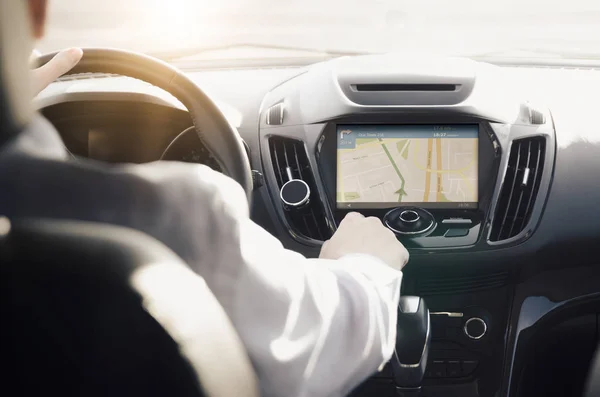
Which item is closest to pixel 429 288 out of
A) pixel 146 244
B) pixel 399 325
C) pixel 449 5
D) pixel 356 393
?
pixel 399 325

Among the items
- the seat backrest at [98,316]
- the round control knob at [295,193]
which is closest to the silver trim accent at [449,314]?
the round control knob at [295,193]

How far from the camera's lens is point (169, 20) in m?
4.93

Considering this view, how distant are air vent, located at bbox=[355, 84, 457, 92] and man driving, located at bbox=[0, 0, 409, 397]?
1.13 metres

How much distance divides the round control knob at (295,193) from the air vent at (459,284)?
462mm

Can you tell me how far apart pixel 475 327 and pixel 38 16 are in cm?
194

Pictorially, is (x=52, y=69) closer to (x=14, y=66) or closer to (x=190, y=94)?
(x=190, y=94)

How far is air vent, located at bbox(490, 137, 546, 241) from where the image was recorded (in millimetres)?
2625

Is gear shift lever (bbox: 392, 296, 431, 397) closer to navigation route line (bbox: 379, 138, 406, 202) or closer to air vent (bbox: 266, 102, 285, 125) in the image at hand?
navigation route line (bbox: 379, 138, 406, 202)

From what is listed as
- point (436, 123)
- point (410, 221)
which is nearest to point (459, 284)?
point (410, 221)

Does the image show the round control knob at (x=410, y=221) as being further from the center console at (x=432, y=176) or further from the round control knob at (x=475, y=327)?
the round control knob at (x=475, y=327)

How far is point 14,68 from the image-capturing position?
1.03 meters

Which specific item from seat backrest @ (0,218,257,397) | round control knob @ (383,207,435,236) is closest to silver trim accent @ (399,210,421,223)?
round control knob @ (383,207,435,236)

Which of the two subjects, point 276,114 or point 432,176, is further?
point 276,114

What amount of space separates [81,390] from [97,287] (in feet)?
0.43
